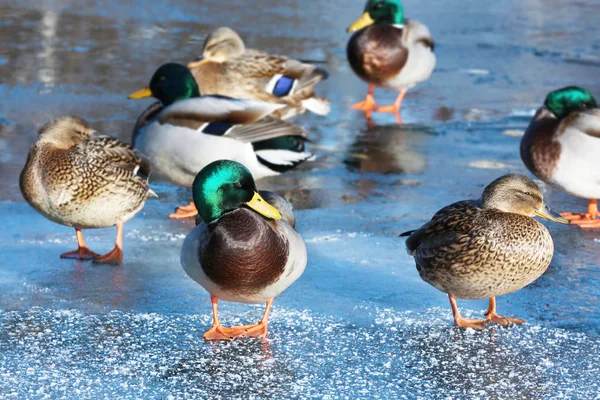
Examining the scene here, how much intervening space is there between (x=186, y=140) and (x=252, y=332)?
2063mm

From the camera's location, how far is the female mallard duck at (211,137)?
18.5 feet

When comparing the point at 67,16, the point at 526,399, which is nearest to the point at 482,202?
the point at 526,399

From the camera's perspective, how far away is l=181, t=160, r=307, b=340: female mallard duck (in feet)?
11.8

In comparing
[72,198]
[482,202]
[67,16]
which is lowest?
[67,16]

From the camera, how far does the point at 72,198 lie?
4582 mm

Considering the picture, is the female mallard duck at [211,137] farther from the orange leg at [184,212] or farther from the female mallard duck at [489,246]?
the female mallard duck at [489,246]

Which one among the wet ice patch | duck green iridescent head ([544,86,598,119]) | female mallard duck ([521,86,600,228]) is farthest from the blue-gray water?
duck green iridescent head ([544,86,598,119])

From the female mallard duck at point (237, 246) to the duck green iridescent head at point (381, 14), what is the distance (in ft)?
17.1

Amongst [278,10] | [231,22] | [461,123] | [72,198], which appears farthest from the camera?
[278,10]

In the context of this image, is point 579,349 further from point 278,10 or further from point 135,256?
point 278,10

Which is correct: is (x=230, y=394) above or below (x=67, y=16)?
above

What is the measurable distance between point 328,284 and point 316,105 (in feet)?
10.8

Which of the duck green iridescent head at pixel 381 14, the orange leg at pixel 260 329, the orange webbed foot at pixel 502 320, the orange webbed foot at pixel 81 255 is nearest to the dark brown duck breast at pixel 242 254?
the orange leg at pixel 260 329

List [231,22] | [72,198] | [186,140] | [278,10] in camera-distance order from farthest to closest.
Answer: [278,10] → [231,22] → [186,140] → [72,198]
